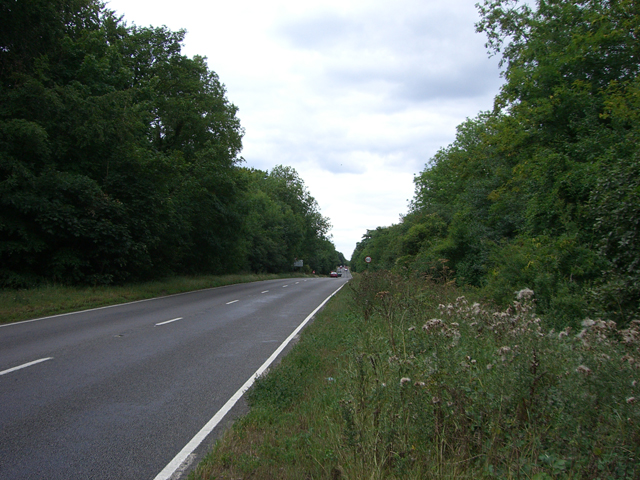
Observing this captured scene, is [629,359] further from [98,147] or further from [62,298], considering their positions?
[98,147]

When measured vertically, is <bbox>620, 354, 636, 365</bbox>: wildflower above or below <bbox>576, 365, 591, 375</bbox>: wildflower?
above

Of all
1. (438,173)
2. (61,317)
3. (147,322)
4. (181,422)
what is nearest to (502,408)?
(181,422)

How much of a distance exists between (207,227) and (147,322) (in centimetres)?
2316

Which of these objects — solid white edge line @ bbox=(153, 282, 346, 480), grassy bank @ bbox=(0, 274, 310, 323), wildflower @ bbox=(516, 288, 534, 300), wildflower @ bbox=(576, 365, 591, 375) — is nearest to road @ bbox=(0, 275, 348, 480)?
solid white edge line @ bbox=(153, 282, 346, 480)

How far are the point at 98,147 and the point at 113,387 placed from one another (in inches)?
747

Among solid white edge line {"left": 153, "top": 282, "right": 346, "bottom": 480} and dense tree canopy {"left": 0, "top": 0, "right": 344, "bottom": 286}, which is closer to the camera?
solid white edge line {"left": 153, "top": 282, "right": 346, "bottom": 480}

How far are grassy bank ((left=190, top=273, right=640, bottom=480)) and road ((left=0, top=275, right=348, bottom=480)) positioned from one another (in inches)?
34.7

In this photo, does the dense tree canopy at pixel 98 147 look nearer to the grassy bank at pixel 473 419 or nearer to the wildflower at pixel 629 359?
the grassy bank at pixel 473 419

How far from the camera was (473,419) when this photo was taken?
3.61 meters

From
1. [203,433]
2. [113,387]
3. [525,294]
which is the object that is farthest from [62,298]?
[525,294]

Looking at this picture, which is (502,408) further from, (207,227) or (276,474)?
Result: (207,227)

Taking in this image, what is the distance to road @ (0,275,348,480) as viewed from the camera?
4191 mm

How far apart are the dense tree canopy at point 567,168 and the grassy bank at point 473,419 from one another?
18.5ft

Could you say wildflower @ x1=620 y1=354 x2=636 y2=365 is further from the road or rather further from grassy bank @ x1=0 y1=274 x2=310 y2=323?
grassy bank @ x1=0 y1=274 x2=310 y2=323
